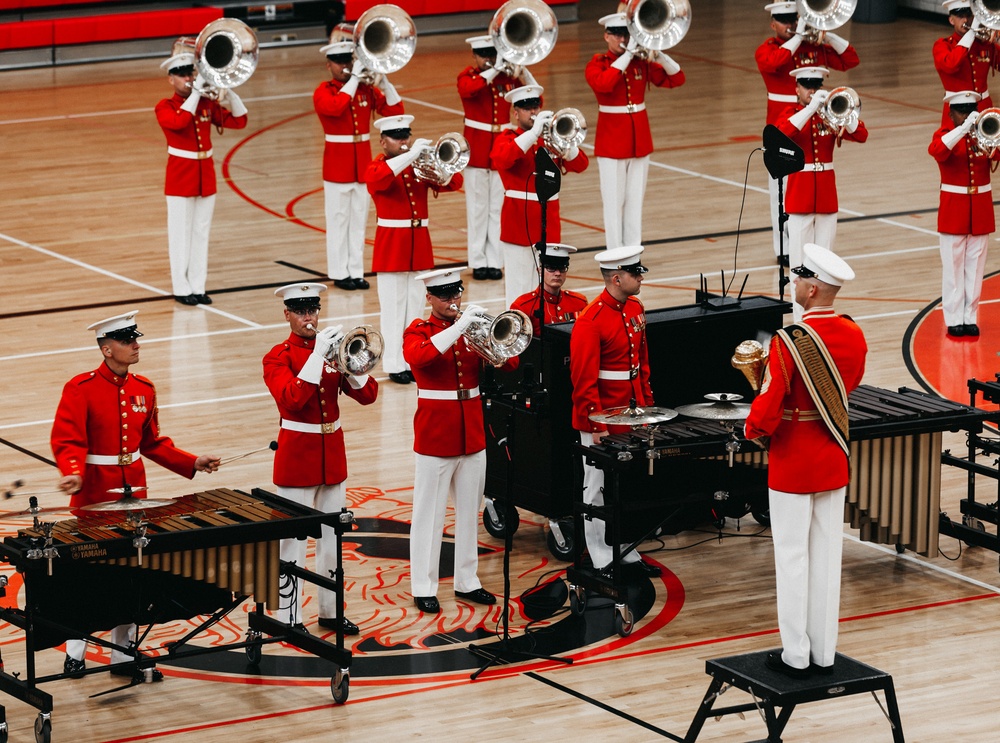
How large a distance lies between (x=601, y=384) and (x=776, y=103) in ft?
22.0

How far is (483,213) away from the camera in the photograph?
15141 mm

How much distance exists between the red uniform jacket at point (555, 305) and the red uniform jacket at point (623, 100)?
4.59 m

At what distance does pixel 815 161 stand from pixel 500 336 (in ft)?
18.4

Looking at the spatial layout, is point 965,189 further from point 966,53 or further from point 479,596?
point 479,596

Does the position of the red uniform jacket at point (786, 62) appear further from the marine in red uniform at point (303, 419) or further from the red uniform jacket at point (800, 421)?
the red uniform jacket at point (800, 421)

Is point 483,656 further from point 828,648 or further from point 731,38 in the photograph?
point 731,38

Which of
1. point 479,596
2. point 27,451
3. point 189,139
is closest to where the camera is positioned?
point 479,596

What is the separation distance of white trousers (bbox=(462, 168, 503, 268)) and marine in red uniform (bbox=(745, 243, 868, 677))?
7.69 m

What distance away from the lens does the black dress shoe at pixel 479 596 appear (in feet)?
30.6

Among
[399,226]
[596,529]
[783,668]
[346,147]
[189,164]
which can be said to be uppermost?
[346,147]

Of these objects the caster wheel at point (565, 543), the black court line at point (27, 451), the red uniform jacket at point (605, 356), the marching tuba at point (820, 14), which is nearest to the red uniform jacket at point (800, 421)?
the red uniform jacket at point (605, 356)

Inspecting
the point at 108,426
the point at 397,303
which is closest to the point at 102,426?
the point at 108,426

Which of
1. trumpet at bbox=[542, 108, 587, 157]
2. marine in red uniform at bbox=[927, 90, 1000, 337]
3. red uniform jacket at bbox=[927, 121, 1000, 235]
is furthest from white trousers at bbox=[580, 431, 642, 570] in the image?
red uniform jacket at bbox=[927, 121, 1000, 235]

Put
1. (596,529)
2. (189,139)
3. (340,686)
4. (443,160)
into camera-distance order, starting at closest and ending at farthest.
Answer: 1. (340,686)
2. (596,529)
3. (443,160)
4. (189,139)
